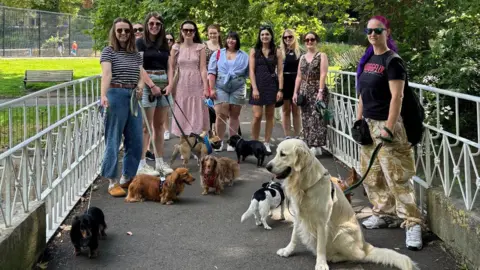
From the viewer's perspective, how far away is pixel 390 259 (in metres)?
4.41

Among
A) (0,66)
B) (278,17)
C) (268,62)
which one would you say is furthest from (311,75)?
(0,66)

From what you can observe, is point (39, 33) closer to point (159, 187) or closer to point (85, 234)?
point (159, 187)

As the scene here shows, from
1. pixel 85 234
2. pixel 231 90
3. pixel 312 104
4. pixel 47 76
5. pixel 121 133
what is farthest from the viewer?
pixel 47 76

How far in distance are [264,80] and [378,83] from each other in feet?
13.5

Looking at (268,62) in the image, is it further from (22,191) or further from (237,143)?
(22,191)

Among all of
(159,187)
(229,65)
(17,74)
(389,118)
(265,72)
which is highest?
(17,74)

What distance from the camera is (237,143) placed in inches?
341

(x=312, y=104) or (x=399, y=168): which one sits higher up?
(x=312, y=104)

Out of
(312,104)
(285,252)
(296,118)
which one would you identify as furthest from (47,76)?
(285,252)

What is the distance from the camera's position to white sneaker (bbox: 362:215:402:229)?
554cm

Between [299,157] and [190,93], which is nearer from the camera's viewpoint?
[299,157]

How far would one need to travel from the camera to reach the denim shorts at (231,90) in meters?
9.02

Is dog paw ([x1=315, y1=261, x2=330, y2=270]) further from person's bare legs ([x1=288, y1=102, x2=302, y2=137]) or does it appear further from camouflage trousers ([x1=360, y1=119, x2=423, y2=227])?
person's bare legs ([x1=288, y1=102, x2=302, y2=137])

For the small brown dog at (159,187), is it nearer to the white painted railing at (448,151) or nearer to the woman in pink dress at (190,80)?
the woman in pink dress at (190,80)
